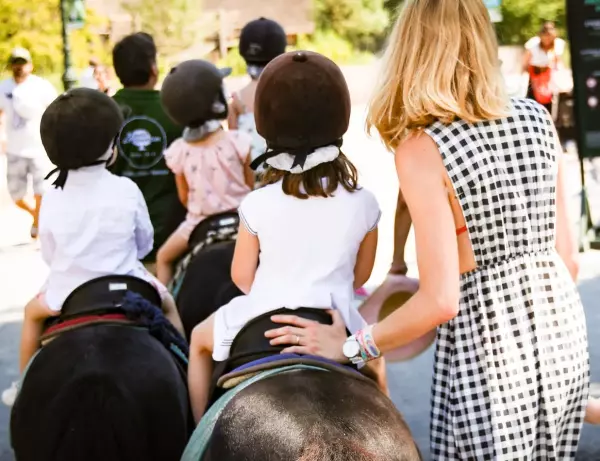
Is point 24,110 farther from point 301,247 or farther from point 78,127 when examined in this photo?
point 301,247

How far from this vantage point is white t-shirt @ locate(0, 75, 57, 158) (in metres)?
9.65

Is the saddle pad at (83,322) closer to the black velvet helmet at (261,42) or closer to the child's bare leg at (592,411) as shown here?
the child's bare leg at (592,411)

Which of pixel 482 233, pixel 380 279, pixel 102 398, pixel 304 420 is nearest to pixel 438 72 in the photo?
pixel 482 233

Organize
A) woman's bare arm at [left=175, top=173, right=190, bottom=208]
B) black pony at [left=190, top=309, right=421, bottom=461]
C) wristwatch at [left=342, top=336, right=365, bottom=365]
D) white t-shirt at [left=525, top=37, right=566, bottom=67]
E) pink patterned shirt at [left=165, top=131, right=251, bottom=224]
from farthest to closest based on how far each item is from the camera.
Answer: white t-shirt at [left=525, top=37, right=566, bottom=67]
woman's bare arm at [left=175, top=173, right=190, bottom=208]
pink patterned shirt at [left=165, top=131, right=251, bottom=224]
wristwatch at [left=342, top=336, right=365, bottom=365]
black pony at [left=190, top=309, right=421, bottom=461]

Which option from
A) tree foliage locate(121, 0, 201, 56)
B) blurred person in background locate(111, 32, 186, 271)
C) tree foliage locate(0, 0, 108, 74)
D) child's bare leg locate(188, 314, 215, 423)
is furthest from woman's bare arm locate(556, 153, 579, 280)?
tree foliage locate(121, 0, 201, 56)

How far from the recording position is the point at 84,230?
3453 mm

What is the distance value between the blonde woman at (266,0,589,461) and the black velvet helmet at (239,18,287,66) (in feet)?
8.69

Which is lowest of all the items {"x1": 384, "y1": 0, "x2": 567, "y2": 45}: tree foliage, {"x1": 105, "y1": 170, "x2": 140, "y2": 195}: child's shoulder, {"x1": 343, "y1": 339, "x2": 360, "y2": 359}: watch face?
{"x1": 384, "y1": 0, "x2": 567, "y2": 45}: tree foliage

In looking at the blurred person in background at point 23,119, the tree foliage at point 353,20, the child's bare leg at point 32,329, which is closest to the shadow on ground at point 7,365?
the child's bare leg at point 32,329

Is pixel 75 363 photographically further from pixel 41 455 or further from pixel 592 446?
pixel 592 446

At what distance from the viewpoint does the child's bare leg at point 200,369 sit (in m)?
3.11

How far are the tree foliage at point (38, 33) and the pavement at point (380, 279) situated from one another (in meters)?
7.64

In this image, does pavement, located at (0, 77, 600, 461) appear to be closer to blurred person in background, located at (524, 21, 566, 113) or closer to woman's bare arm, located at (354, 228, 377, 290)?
woman's bare arm, located at (354, 228, 377, 290)

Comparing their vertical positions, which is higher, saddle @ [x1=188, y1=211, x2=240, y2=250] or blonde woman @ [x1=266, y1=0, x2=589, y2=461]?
blonde woman @ [x1=266, y1=0, x2=589, y2=461]
